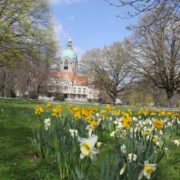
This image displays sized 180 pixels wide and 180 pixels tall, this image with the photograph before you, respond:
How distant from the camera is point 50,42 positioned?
27.5 m

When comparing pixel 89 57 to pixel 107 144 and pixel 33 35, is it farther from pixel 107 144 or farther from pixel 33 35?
pixel 107 144

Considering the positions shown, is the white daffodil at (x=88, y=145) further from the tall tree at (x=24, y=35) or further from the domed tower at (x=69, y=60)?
the domed tower at (x=69, y=60)

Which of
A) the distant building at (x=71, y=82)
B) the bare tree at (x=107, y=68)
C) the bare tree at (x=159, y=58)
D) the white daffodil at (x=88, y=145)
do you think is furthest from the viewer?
the distant building at (x=71, y=82)

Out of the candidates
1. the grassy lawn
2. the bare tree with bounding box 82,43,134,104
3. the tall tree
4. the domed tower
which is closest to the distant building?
the domed tower

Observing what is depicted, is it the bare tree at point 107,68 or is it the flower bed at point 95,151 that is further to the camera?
the bare tree at point 107,68

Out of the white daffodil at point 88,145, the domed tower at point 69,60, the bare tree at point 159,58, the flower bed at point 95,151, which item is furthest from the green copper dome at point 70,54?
the white daffodil at point 88,145

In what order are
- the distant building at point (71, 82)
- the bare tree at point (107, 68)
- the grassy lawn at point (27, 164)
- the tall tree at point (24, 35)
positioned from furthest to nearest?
the distant building at point (71, 82)
the bare tree at point (107, 68)
the tall tree at point (24, 35)
the grassy lawn at point (27, 164)

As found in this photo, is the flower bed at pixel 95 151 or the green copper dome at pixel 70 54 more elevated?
the green copper dome at pixel 70 54

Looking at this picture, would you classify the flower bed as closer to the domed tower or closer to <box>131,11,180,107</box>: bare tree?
<box>131,11,180,107</box>: bare tree

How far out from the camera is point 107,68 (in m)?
51.2

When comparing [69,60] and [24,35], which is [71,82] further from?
[24,35]

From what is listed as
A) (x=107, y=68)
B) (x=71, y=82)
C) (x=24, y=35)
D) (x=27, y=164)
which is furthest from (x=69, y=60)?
(x=27, y=164)

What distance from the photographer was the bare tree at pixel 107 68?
49509 mm

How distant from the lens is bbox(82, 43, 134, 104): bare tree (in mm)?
49509
